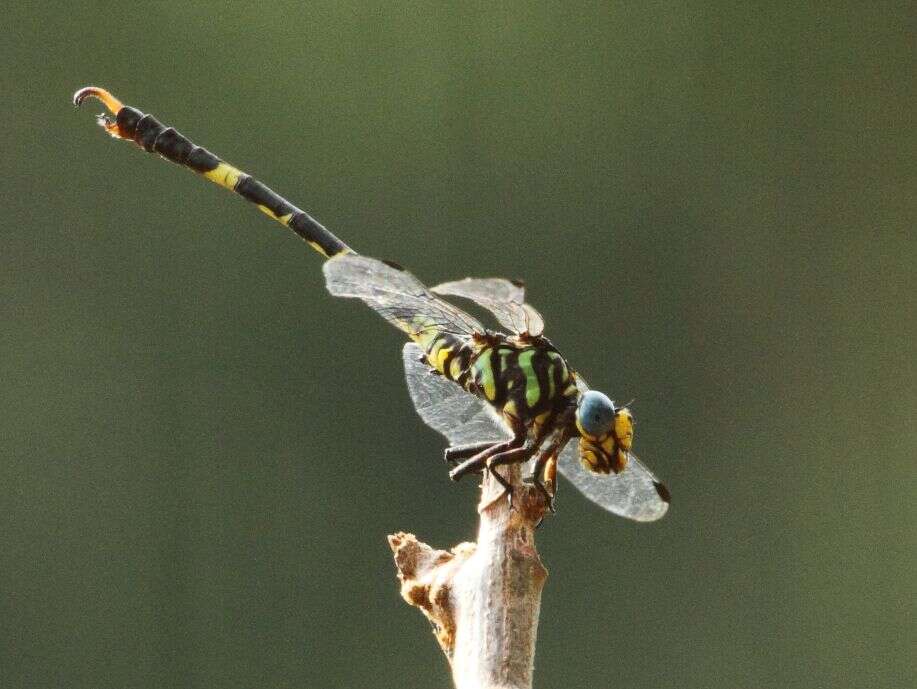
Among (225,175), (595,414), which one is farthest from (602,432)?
(225,175)

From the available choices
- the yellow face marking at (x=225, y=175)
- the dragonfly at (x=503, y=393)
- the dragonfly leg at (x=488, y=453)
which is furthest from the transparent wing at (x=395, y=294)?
the yellow face marking at (x=225, y=175)

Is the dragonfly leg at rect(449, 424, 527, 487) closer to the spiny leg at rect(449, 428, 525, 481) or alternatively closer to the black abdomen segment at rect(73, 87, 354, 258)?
the spiny leg at rect(449, 428, 525, 481)

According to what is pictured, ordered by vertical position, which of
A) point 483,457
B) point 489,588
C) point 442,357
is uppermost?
point 442,357

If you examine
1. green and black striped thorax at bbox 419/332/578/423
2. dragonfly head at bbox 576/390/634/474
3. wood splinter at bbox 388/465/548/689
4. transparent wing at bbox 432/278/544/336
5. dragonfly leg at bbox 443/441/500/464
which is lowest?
wood splinter at bbox 388/465/548/689

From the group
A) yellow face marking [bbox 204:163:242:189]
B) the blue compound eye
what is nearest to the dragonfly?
the blue compound eye

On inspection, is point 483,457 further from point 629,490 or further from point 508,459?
point 629,490

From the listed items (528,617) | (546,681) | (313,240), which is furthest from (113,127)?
(546,681)
